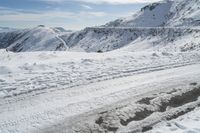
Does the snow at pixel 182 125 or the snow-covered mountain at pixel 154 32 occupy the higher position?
the snow-covered mountain at pixel 154 32

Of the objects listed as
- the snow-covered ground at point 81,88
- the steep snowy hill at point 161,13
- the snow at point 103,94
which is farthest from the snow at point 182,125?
the steep snowy hill at point 161,13

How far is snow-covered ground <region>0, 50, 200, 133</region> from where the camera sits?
28.5 feet

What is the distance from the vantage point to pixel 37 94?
35.5ft

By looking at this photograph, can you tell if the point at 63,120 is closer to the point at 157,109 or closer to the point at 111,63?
the point at 157,109

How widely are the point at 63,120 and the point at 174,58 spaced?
37.0 ft

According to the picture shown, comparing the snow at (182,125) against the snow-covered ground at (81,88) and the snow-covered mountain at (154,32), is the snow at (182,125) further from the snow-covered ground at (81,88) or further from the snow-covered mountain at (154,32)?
the snow-covered mountain at (154,32)

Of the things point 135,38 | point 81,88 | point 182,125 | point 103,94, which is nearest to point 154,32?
point 135,38

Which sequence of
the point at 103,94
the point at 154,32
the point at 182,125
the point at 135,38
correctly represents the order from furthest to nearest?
the point at 135,38 → the point at 154,32 → the point at 103,94 → the point at 182,125

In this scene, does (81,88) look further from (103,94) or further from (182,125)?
(182,125)

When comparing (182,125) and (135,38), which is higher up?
(135,38)

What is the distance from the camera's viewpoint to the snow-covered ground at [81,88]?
341 inches

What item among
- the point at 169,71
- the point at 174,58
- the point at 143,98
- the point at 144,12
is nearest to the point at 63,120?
the point at 143,98

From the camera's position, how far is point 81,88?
1175cm

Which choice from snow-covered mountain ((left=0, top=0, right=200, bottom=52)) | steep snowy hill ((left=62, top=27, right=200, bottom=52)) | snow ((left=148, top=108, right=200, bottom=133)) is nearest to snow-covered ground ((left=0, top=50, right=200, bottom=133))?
snow ((left=148, top=108, right=200, bottom=133))
